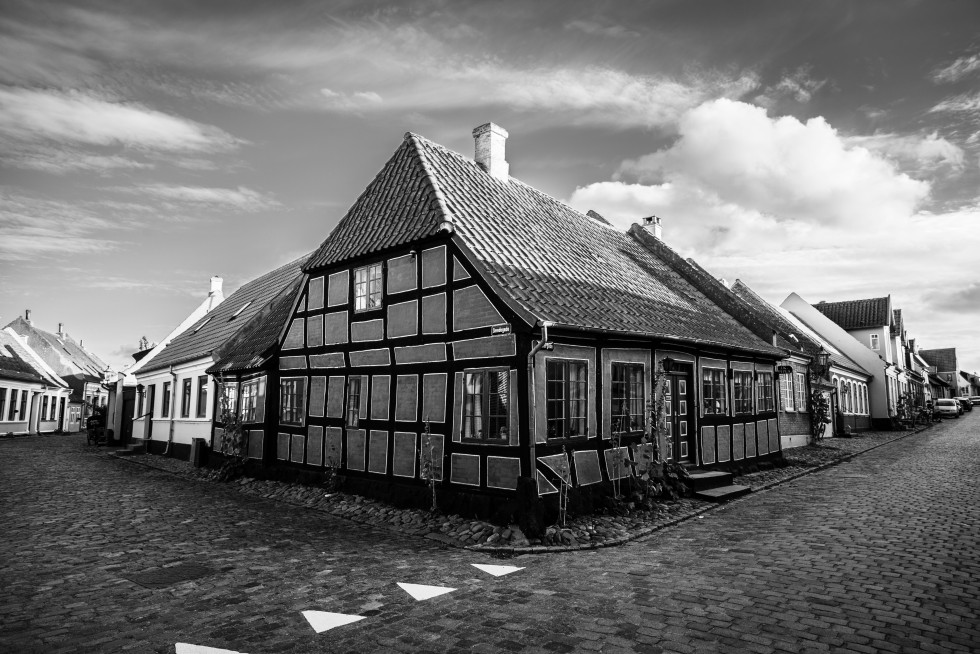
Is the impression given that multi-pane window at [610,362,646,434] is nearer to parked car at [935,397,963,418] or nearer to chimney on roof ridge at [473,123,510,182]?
chimney on roof ridge at [473,123,510,182]

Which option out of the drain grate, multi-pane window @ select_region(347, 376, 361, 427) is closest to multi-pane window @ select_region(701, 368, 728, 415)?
multi-pane window @ select_region(347, 376, 361, 427)

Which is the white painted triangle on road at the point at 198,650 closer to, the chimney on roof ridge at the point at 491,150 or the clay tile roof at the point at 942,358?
the chimney on roof ridge at the point at 491,150

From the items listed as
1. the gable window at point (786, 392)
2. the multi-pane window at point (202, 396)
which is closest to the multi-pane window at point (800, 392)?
the gable window at point (786, 392)

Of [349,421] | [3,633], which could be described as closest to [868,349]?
[349,421]

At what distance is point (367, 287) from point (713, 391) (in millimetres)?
8284

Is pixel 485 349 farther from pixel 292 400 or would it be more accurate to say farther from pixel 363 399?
pixel 292 400

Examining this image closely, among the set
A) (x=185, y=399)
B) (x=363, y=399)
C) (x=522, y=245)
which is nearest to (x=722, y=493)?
(x=522, y=245)

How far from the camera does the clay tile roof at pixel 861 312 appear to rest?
122 ft

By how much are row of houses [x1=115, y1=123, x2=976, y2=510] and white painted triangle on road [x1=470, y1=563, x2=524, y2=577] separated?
173 centimetres

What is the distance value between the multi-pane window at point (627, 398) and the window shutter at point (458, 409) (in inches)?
109

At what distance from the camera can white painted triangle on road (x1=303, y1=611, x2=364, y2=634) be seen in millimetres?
5188

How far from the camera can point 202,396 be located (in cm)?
1923

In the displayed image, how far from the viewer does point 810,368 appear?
76.3 ft

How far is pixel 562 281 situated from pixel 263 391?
833cm
